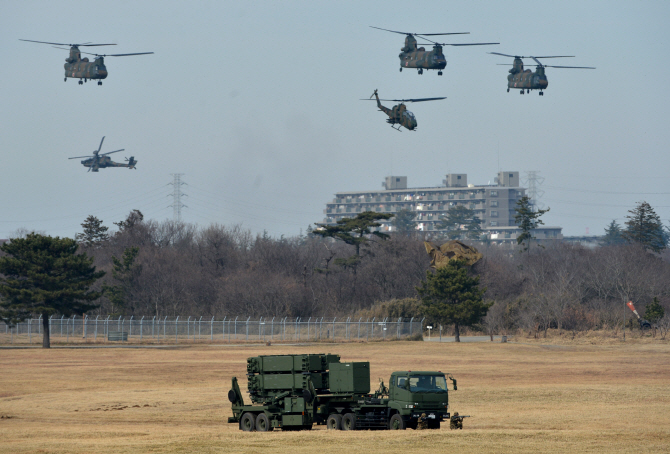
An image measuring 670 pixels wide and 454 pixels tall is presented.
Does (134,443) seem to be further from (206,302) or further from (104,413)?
(206,302)

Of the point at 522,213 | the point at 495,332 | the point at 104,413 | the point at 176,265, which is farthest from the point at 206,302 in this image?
the point at 104,413

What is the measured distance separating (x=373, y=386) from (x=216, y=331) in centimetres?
4113

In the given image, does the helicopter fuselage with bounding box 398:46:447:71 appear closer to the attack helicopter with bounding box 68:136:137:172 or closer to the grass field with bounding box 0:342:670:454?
the grass field with bounding box 0:342:670:454

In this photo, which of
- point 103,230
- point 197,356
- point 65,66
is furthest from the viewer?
point 103,230

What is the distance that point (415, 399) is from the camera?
80.2 feet

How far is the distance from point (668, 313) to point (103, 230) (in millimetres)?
87475

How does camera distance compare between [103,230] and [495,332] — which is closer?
[495,332]

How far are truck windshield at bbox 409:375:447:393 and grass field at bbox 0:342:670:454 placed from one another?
144 cm

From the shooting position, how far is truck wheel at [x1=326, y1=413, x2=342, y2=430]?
24.9m

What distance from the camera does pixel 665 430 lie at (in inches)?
973

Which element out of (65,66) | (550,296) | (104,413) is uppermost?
(65,66)

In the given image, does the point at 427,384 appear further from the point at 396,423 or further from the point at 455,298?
the point at 455,298

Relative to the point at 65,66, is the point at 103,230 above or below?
below

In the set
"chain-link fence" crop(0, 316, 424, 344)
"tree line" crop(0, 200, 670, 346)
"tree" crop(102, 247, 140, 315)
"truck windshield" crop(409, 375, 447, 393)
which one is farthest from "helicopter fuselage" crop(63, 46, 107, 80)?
"truck windshield" crop(409, 375, 447, 393)
